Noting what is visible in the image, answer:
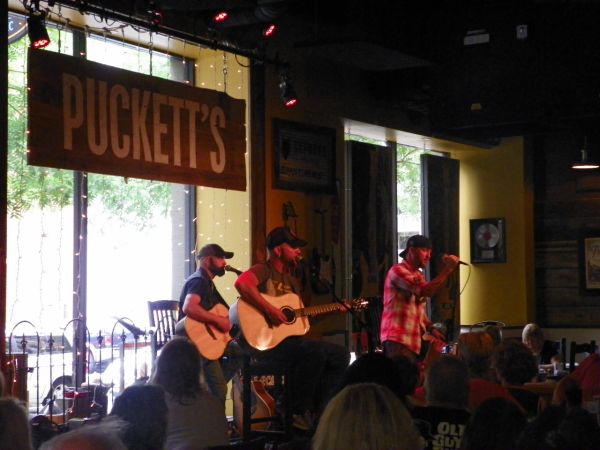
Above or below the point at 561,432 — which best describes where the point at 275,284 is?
above

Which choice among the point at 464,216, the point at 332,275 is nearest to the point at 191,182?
the point at 332,275

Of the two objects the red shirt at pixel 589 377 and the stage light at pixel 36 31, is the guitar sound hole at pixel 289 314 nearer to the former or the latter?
the red shirt at pixel 589 377

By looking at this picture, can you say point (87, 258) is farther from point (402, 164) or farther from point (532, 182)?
point (532, 182)

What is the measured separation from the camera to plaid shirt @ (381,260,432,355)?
7.45 meters

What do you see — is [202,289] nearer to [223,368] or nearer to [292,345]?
[223,368]

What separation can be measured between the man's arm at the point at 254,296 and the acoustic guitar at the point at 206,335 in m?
0.22

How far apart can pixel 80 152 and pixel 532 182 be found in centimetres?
768

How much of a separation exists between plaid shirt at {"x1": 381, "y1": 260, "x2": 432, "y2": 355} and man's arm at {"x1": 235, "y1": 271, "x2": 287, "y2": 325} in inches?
30.8

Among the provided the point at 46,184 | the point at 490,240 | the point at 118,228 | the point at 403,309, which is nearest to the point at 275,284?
the point at 403,309

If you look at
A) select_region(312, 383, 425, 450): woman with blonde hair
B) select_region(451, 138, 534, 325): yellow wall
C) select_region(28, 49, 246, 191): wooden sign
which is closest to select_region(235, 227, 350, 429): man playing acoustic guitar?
select_region(28, 49, 246, 191): wooden sign

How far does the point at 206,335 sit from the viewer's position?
7164 millimetres

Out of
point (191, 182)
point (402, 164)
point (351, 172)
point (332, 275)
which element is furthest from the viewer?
point (402, 164)

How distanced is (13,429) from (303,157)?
704cm

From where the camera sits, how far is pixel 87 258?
8.02 metres
